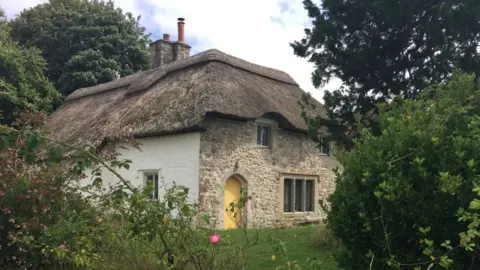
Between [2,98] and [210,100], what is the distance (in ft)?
39.6

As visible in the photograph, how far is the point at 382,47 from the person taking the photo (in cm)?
879

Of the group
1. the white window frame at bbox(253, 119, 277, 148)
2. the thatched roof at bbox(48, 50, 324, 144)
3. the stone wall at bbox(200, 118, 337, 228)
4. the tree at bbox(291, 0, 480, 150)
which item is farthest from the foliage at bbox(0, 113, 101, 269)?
the white window frame at bbox(253, 119, 277, 148)

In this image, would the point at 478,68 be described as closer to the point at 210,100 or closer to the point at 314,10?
the point at 314,10

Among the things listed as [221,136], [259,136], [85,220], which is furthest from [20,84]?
[85,220]

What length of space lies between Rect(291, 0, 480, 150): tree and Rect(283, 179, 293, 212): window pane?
5365 millimetres

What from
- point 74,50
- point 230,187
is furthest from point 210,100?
point 74,50

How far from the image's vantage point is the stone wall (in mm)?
12625

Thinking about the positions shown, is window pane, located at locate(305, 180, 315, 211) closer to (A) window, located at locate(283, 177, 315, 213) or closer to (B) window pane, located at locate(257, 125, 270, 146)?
(A) window, located at locate(283, 177, 315, 213)

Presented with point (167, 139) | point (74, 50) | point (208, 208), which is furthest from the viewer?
point (74, 50)

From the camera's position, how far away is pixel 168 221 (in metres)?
3.58

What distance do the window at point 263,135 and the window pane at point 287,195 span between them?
5.07 ft

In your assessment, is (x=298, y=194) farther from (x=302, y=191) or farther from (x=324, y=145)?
(x=324, y=145)

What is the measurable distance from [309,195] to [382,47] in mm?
8151

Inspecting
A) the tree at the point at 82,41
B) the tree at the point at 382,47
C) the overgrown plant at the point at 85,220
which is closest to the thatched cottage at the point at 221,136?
the tree at the point at 382,47
